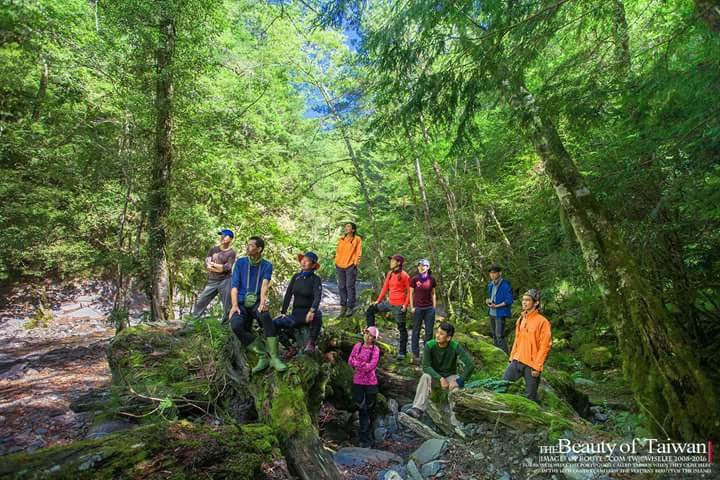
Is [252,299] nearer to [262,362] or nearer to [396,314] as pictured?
[262,362]

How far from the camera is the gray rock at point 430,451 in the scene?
17.4 feet

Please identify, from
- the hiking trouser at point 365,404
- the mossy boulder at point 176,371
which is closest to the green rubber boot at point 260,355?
the mossy boulder at point 176,371

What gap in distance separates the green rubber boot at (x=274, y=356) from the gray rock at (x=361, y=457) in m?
1.67

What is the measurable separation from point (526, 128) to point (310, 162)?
37.5ft

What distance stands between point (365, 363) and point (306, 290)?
1.87m

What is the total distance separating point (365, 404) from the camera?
7.09 m

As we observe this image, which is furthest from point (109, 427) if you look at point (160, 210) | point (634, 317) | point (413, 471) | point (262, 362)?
point (634, 317)

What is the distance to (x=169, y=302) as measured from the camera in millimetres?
10250

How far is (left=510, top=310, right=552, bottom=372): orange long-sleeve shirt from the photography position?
5.80 m

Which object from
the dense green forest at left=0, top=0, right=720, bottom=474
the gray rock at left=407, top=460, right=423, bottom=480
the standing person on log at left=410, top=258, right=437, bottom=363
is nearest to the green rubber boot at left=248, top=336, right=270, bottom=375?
the gray rock at left=407, top=460, right=423, bottom=480

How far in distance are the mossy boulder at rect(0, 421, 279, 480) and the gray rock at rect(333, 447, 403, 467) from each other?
212 cm

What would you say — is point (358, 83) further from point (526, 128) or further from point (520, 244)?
point (526, 128)

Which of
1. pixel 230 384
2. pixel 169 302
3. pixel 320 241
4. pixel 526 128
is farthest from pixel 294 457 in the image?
pixel 320 241

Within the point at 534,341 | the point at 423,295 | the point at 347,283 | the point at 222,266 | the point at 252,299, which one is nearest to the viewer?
the point at 252,299
